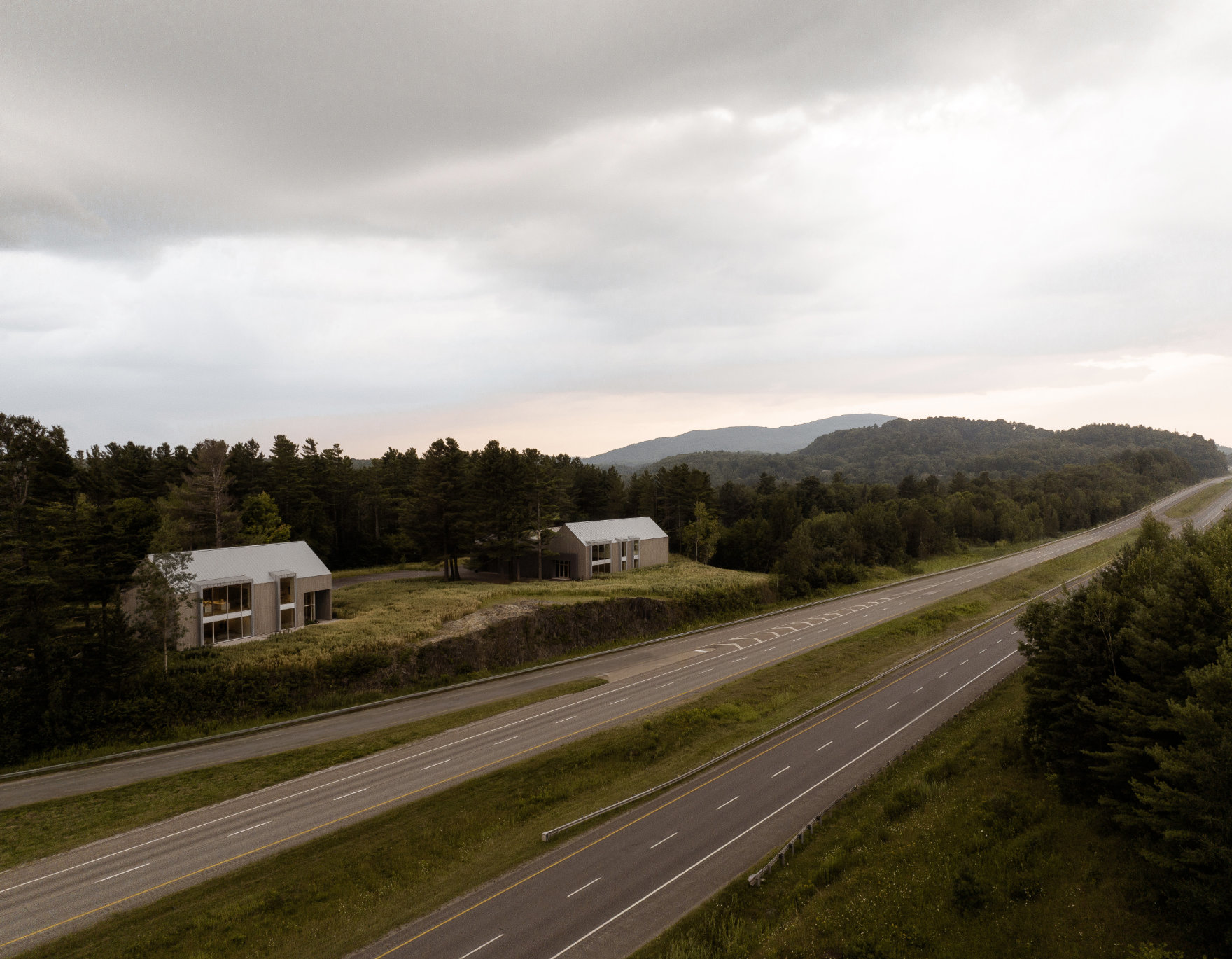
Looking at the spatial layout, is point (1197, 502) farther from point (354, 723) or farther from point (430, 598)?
point (354, 723)

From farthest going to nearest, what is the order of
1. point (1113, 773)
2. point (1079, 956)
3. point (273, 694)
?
point (273, 694)
point (1113, 773)
point (1079, 956)

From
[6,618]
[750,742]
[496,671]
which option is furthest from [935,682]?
[6,618]

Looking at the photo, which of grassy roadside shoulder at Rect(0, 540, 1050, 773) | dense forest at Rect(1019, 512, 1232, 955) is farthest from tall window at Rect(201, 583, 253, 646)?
dense forest at Rect(1019, 512, 1232, 955)

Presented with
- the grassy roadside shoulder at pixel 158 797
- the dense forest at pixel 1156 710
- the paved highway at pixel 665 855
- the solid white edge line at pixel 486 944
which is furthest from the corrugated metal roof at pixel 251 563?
the dense forest at pixel 1156 710

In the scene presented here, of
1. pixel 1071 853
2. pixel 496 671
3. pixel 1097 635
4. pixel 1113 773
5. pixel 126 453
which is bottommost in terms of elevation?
pixel 496 671

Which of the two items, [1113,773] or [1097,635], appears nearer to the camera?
[1113,773]

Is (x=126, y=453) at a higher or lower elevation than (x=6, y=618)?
higher

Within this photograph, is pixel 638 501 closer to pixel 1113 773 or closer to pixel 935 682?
pixel 935 682

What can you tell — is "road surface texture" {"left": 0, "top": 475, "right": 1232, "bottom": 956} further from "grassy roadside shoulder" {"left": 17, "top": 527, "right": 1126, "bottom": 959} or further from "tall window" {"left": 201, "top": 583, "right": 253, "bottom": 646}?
"tall window" {"left": 201, "top": 583, "right": 253, "bottom": 646}
